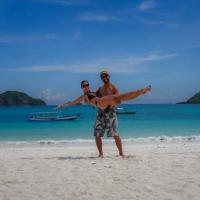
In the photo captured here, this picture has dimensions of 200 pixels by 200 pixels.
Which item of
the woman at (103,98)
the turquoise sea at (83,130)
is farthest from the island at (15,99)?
the woman at (103,98)

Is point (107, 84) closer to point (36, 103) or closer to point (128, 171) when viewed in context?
point (128, 171)

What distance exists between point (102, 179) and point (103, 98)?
2.42m

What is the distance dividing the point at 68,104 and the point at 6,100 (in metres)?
138

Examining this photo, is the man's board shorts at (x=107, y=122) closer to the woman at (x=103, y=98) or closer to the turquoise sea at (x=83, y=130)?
the woman at (x=103, y=98)

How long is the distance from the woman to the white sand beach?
1110 mm

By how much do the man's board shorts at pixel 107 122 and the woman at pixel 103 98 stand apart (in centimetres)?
15

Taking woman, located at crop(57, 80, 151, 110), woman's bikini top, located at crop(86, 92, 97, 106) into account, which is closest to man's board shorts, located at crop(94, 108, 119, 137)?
woman, located at crop(57, 80, 151, 110)

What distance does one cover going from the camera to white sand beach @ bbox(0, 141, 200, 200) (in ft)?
18.5

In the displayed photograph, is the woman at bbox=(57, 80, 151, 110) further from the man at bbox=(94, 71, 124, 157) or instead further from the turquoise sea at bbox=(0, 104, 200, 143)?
the turquoise sea at bbox=(0, 104, 200, 143)

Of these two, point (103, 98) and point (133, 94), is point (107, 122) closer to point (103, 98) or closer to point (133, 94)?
point (103, 98)

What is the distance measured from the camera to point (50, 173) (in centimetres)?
A: 704

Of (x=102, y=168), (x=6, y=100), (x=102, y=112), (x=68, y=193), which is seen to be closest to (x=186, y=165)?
(x=102, y=168)

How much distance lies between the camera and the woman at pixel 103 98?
8.40m

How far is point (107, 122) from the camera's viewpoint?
8844mm
